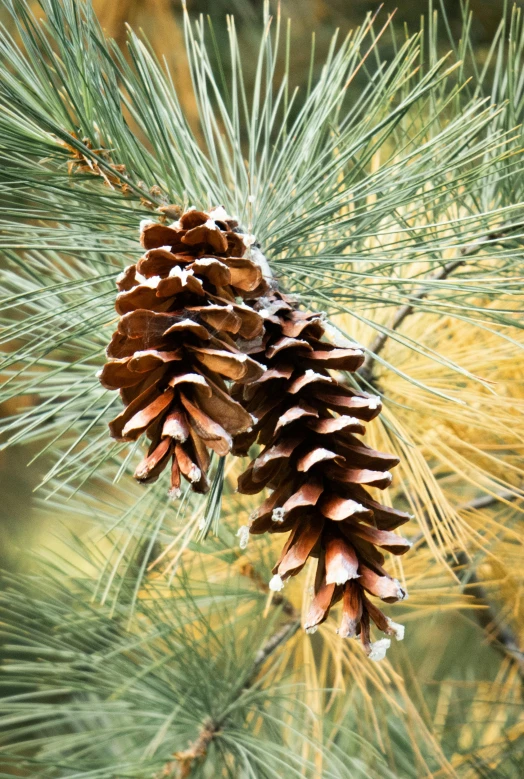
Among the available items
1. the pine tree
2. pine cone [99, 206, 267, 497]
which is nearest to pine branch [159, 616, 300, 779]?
the pine tree

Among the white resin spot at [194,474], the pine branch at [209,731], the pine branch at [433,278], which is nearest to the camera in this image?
the white resin spot at [194,474]

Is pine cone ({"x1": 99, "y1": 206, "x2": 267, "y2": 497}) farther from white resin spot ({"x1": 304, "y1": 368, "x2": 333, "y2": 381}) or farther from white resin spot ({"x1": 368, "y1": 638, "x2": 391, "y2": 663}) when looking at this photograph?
white resin spot ({"x1": 368, "y1": 638, "x2": 391, "y2": 663})

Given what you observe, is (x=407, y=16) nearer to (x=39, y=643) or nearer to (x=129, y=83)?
(x=129, y=83)

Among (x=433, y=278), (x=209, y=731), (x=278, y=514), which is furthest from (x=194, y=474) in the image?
(x=209, y=731)

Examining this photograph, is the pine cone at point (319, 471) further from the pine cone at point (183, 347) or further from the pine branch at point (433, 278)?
the pine branch at point (433, 278)

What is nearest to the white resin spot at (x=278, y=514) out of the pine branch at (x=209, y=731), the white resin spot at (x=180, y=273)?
the white resin spot at (x=180, y=273)

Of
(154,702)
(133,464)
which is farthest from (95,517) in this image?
(154,702)
